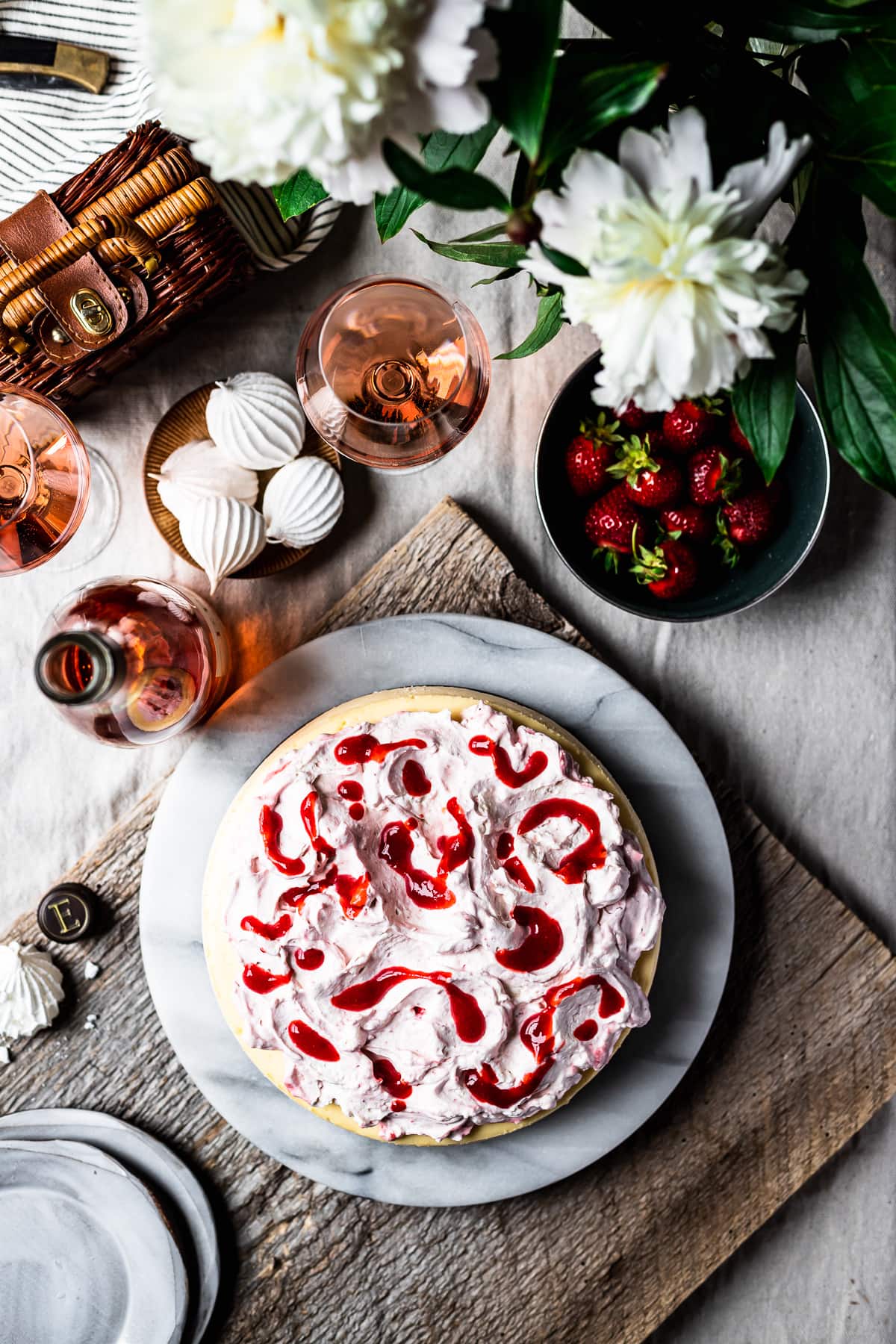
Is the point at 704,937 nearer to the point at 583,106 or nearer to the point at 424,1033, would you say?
the point at 424,1033

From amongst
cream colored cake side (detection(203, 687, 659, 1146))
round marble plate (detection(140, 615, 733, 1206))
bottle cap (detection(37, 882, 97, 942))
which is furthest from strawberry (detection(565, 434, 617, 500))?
bottle cap (detection(37, 882, 97, 942))

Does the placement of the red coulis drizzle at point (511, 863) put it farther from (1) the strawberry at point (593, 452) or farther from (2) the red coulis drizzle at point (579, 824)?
(1) the strawberry at point (593, 452)

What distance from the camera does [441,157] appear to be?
1.10m

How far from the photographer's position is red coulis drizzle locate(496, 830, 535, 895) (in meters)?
1.56

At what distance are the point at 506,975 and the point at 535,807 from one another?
26 cm

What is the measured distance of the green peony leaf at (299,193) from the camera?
1.17 meters

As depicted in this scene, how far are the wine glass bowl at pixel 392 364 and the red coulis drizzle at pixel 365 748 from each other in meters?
0.45

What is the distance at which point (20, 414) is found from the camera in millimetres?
1641

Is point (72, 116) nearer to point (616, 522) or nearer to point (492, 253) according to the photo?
point (492, 253)

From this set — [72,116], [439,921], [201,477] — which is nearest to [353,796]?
[439,921]

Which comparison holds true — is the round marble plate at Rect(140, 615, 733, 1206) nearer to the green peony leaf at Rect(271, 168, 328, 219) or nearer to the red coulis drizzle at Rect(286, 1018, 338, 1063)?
the red coulis drizzle at Rect(286, 1018, 338, 1063)

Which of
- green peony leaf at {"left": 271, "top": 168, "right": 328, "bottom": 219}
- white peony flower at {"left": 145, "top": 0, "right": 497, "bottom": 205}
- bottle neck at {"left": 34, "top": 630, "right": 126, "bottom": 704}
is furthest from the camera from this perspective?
bottle neck at {"left": 34, "top": 630, "right": 126, "bottom": 704}

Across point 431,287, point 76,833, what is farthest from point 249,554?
point 76,833

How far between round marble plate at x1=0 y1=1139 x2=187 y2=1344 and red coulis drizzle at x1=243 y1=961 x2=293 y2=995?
0.48 meters
